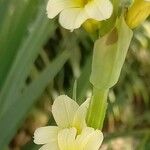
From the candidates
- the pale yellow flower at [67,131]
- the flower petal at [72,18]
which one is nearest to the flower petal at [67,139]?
the pale yellow flower at [67,131]

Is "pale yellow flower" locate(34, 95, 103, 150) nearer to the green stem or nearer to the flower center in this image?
the green stem

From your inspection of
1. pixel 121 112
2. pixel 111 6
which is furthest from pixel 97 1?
pixel 121 112

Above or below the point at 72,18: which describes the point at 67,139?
below

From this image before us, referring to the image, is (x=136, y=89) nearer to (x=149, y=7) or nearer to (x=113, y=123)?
(x=113, y=123)

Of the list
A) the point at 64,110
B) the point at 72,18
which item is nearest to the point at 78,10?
the point at 72,18

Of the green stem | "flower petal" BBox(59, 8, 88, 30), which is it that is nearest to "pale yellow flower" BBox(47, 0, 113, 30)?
"flower petal" BBox(59, 8, 88, 30)

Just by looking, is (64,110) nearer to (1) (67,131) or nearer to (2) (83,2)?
(1) (67,131)
